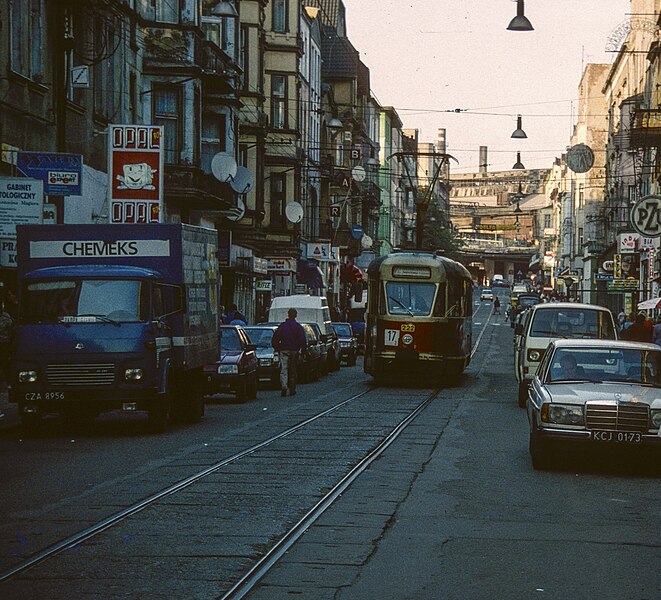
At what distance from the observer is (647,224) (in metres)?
25.4

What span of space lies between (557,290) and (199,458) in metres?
116

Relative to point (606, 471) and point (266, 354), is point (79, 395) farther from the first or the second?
point (266, 354)

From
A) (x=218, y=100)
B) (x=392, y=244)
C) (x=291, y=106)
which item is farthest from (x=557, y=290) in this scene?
(x=218, y=100)

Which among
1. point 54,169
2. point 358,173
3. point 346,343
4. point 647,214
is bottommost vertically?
point 346,343

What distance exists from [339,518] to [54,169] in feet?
43.9

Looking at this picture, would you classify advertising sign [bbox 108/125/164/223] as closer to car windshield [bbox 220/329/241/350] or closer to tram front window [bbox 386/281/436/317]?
car windshield [bbox 220/329/241/350]

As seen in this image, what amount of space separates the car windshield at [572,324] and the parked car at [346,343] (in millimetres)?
22190

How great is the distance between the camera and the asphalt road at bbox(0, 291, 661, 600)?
899 cm

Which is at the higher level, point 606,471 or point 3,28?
point 3,28

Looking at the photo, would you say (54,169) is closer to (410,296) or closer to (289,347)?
(289,347)

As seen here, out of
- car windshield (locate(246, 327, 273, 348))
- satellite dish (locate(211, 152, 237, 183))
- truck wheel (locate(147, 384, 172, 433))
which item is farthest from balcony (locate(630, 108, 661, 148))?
truck wheel (locate(147, 384, 172, 433))

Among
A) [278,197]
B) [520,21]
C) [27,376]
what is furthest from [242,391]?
[278,197]

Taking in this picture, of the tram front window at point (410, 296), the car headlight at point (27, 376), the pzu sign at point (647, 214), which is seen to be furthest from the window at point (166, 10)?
the car headlight at point (27, 376)

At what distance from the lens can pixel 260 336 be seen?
115 feet
